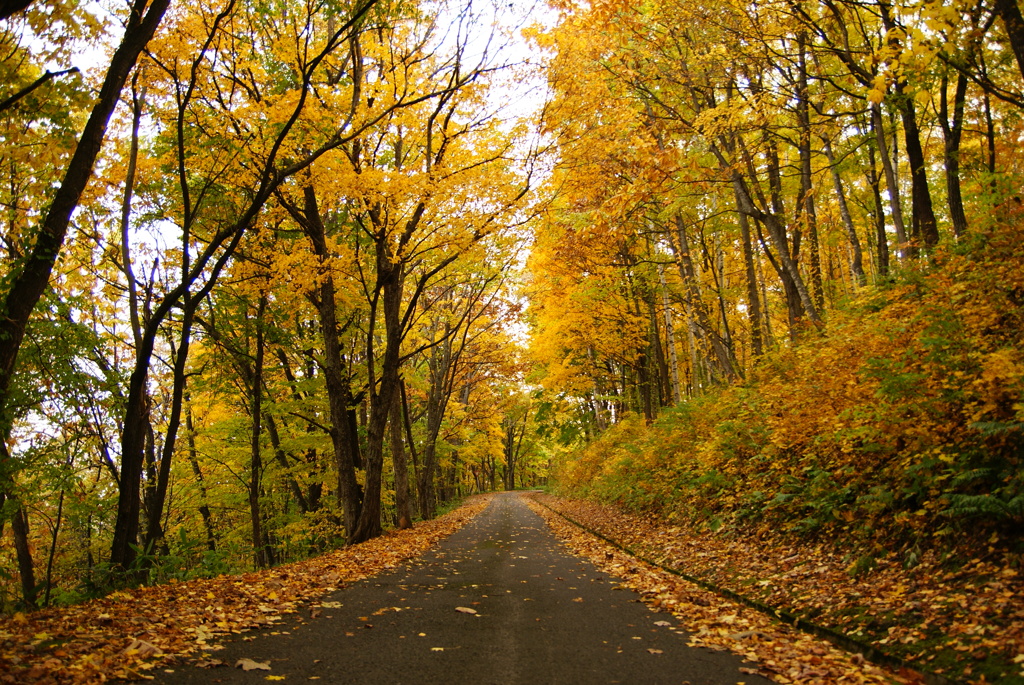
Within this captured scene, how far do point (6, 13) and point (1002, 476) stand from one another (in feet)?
28.7

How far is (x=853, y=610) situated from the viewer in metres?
4.87

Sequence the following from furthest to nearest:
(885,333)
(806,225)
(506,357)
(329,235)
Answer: (506,357)
(329,235)
(806,225)
(885,333)

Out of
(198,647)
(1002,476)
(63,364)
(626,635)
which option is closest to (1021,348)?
(1002,476)

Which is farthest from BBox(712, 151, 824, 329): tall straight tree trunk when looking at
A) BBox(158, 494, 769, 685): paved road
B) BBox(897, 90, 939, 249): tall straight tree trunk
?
BBox(158, 494, 769, 685): paved road

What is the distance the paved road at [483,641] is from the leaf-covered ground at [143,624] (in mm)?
370

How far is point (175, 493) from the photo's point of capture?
64.8ft

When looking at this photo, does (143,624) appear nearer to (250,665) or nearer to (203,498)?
(250,665)

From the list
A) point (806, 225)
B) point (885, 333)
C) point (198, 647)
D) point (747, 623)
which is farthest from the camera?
point (806, 225)

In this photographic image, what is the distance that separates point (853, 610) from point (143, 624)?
231 inches

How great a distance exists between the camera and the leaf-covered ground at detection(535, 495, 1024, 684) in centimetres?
372

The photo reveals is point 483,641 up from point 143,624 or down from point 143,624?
down

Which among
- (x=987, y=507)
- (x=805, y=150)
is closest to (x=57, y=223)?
(x=987, y=507)

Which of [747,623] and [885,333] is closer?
[747,623]

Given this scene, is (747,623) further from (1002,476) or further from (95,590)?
(95,590)
